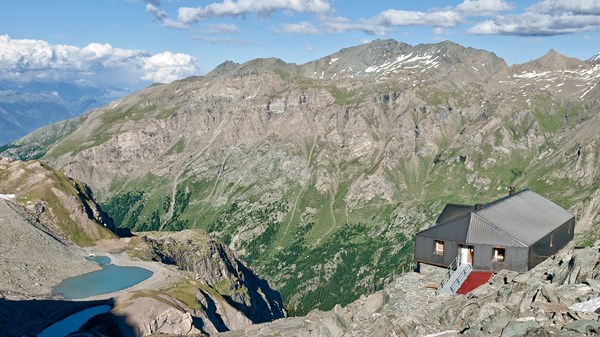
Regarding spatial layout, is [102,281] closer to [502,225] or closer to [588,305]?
[502,225]

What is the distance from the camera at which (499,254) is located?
6556 cm

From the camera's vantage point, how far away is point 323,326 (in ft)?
183

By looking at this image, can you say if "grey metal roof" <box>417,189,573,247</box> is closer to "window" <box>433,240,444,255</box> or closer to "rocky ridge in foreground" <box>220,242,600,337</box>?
"window" <box>433,240,444,255</box>

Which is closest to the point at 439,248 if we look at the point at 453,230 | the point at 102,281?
the point at 453,230

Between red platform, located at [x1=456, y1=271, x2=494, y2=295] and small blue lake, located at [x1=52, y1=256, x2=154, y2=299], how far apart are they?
10881cm

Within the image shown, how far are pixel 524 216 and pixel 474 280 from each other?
1694 centimetres

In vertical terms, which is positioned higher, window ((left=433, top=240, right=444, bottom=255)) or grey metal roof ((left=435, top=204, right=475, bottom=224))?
grey metal roof ((left=435, top=204, right=475, bottom=224))

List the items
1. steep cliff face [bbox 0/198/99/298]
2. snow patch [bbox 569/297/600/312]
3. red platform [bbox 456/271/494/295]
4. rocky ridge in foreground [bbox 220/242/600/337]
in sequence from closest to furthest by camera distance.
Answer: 1. rocky ridge in foreground [bbox 220/242/600/337]
2. snow patch [bbox 569/297/600/312]
3. red platform [bbox 456/271/494/295]
4. steep cliff face [bbox 0/198/99/298]

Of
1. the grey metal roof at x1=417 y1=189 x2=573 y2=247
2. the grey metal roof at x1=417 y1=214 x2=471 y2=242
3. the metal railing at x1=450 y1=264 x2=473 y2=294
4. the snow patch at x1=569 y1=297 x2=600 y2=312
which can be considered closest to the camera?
the snow patch at x1=569 y1=297 x2=600 y2=312

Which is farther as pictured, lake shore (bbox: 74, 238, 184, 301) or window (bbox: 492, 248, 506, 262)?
lake shore (bbox: 74, 238, 184, 301)

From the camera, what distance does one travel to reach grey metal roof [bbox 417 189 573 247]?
65750 millimetres

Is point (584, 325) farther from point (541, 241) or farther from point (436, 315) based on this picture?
point (541, 241)

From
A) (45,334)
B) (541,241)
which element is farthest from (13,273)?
(541,241)

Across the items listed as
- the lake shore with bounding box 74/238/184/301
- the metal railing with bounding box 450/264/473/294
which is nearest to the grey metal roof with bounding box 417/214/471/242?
the metal railing with bounding box 450/264/473/294
